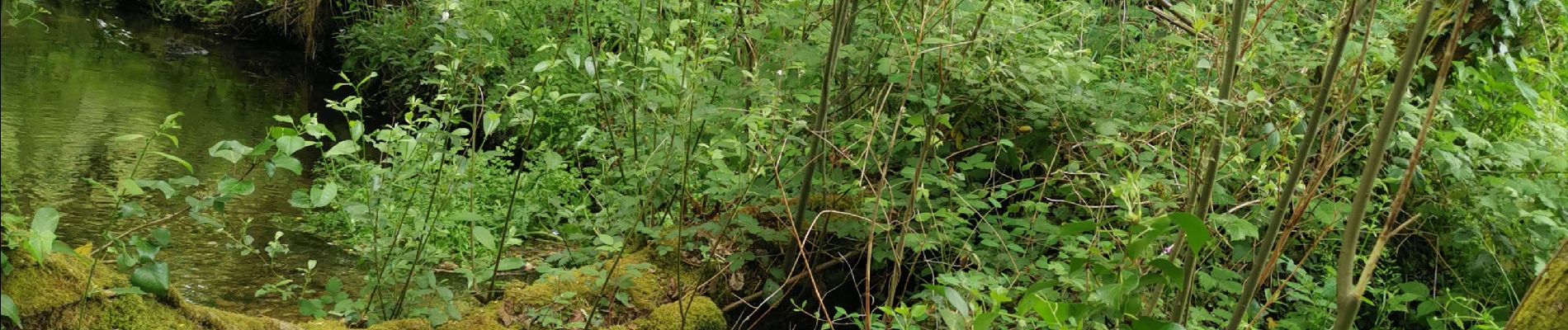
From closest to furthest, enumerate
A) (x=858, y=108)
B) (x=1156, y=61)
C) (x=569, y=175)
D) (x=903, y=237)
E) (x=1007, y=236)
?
(x=903, y=237) → (x=1007, y=236) → (x=858, y=108) → (x=1156, y=61) → (x=569, y=175)

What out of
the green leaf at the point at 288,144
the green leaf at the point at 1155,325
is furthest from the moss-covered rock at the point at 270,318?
the green leaf at the point at 1155,325

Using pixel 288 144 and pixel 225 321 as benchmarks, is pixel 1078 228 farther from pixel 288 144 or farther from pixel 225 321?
pixel 225 321

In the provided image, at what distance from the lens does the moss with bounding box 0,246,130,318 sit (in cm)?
211

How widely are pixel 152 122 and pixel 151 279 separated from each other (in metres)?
4.86

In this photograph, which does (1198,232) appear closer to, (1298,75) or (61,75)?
(1298,75)

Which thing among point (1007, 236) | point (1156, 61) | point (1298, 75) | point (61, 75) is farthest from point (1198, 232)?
point (61, 75)

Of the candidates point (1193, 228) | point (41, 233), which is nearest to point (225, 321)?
point (41, 233)

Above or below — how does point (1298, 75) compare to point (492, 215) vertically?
above

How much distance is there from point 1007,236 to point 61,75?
269 inches

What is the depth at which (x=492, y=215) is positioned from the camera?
4633mm

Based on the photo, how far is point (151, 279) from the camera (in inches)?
88.7

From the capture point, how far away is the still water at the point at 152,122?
13.1ft

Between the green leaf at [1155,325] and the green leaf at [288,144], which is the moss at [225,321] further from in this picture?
the green leaf at [1155,325]

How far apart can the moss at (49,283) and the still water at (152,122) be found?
118 mm
